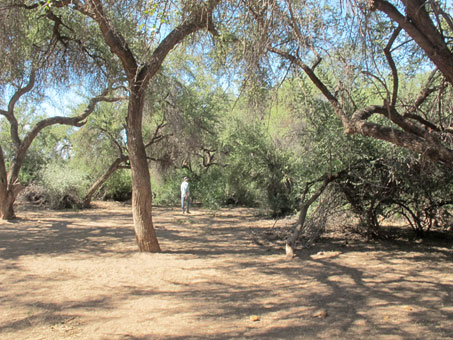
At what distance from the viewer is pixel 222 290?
571 cm

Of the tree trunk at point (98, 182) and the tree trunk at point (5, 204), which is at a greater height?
the tree trunk at point (98, 182)

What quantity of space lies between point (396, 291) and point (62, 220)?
1208cm

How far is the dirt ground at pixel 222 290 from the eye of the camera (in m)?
4.14

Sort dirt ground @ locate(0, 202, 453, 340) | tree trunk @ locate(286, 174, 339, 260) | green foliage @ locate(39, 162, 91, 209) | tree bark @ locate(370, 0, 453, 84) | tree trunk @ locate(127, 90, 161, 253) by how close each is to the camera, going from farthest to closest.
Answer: green foliage @ locate(39, 162, 91, 209) < tree trunk @ locate(286, 174, 339, 260) < tree trunk @ locate(127, 90, 161, 253) < tree bark @ locate(370, 0, 453, 84) < dirt ground @ locate(0, 202, 453, 340)

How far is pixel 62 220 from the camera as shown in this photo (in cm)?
1449

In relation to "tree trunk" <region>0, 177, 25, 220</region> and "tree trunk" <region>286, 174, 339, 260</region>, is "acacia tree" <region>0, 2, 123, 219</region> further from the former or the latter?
"tree trunk" <region>286, 174, 339, 260</region>

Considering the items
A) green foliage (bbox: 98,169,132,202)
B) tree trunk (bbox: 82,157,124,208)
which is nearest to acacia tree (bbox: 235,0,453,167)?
tree trunk (bbox: 82,157,124,208)

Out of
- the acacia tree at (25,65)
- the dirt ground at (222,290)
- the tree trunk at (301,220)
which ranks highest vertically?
the acacia tree at (25,65)

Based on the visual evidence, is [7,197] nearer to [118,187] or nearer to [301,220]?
[301,220]

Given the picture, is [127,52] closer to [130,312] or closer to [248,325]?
[130,312]

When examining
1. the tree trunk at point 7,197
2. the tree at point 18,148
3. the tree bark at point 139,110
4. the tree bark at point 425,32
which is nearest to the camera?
the tree bark at point 425,32

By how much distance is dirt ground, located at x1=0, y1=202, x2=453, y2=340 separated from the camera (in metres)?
4.14

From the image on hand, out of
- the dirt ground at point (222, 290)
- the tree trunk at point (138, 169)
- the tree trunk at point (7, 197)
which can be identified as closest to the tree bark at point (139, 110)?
the tree trunk at point (138, 169)

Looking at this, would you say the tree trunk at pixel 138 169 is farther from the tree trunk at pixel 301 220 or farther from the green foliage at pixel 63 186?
the green foliage at pixel 63 186
